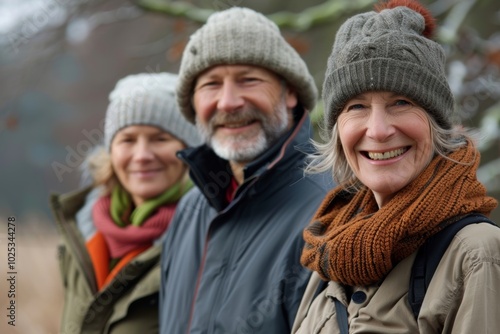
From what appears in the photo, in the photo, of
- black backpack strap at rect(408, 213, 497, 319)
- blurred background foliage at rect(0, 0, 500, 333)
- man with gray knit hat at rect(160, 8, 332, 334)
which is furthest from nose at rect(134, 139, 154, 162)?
black backpack strap at rect(408, 213, 497, 319)

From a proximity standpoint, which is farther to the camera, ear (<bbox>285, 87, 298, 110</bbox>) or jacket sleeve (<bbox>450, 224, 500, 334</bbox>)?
ear (<bbox>285, 87, 298, 110</bbox>)

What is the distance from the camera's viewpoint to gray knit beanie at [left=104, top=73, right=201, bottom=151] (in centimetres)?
378

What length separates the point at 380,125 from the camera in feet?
6.97

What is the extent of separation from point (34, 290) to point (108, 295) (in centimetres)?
368

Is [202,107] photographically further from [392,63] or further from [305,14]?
[305,14]

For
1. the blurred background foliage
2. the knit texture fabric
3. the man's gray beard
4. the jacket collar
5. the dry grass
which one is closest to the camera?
the jacket collar

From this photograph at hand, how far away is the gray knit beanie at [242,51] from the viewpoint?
3.17m

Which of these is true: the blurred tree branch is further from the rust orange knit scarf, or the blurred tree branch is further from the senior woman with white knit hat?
the rust orange knit scarf

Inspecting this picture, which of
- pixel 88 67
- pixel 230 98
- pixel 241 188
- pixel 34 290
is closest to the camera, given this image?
pixel 241 188

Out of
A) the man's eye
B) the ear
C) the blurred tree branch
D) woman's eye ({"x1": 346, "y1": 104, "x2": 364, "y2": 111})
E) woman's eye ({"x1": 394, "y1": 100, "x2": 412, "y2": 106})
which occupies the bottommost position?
woman's eye ({"x1": 394, "y1": 100, "x2": 412, "y2": 106})

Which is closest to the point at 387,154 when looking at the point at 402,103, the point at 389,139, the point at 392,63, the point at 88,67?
the point at 389,139

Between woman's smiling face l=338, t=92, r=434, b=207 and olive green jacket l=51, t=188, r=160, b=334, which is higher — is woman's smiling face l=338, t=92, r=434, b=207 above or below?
above

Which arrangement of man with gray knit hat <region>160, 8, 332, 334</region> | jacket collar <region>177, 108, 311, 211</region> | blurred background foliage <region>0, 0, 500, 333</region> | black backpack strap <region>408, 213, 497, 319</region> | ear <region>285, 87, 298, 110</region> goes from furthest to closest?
blurred background foliage <region>0, 0, 500, 333</region>, ear <region>285, 87, 298, 110</region>, jacket collar <region>177, 108, 311, 211</region>, man with gray knit hat <region>160, 8, 332, 334</region>, black backpack strap <region>408, 213, 497, 319</region>

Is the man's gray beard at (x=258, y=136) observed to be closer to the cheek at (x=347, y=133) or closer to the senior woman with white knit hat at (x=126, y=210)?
the senior woman with white knit hat at (x=126, y=210)
